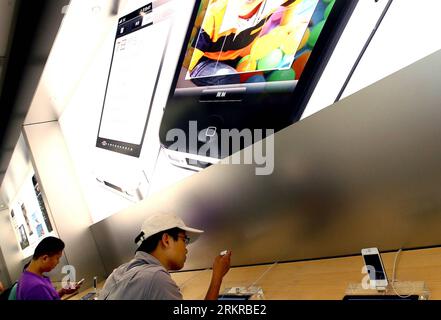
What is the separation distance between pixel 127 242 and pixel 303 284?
66.1 inches

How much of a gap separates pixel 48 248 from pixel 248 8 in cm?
168

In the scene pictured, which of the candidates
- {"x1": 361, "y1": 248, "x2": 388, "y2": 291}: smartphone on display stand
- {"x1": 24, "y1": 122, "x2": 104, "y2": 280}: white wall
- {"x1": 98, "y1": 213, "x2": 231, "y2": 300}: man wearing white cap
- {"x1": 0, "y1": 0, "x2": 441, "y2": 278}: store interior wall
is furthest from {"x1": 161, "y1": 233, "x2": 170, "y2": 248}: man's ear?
{"x1": 24, "y1": 122, "x2": 104, "y2": 280}: white wall

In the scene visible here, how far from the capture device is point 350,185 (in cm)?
122

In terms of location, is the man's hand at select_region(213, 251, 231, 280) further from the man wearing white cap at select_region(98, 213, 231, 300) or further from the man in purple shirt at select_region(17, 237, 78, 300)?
the man in purple shirt at select_region(17, 237, 78, 300)

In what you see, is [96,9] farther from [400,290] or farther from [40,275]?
[400,290]

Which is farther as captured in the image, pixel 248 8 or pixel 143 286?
pixel 248 8

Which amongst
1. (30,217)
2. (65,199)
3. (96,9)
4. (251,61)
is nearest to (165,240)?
(251,61)

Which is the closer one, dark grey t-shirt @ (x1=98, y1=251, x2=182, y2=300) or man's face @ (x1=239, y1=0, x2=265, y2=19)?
dark grey t-shirt @ (x1=98, y1=251, x2=182, y2=300)

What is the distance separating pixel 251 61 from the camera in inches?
58.9

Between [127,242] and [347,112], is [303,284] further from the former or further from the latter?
[127,242]

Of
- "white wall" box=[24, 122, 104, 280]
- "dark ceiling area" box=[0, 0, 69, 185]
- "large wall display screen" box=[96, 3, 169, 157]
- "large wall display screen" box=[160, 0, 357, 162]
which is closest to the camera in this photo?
"large wall display screen" box=[160, 0, 357, 162]

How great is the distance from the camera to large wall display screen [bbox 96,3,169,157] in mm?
2160

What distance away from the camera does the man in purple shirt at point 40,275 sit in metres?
1.83

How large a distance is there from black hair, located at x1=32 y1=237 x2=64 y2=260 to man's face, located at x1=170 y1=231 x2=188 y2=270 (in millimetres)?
1101
